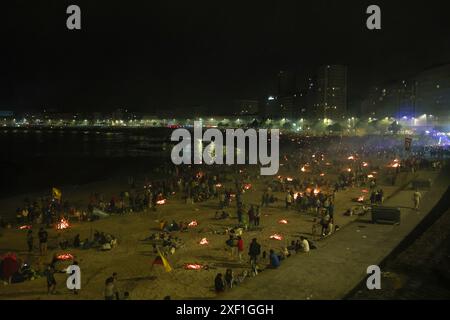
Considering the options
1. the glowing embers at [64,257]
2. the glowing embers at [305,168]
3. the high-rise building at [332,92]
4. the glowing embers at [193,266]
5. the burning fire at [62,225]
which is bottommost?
the glowing embers at [64,257]

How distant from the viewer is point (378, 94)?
14950 cm

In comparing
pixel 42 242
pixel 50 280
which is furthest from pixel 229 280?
pixel 42 242

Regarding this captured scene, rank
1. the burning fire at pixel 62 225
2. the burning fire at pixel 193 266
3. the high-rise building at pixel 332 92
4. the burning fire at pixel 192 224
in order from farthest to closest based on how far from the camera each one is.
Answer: the high-rise building at pixel 332 92 → the burning fire at pixel 62 225 → the burning fire at pixel 192 224 → the burning fire at pixel 193 266

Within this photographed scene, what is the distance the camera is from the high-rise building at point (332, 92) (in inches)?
6668

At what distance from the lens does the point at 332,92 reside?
17250 cm

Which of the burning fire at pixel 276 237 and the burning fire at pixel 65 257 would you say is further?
the burning fire at pixel 276 237

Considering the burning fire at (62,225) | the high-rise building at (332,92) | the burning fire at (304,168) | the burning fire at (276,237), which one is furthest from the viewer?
the high-rise building at (332,92)

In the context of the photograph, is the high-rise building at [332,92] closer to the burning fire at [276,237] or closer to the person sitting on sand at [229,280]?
the burning fire at [276,237]

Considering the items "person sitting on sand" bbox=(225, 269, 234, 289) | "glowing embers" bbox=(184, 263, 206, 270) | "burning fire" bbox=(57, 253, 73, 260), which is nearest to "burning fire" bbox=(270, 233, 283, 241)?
"glowing embers" bbox=(184, 263, 206, 270)

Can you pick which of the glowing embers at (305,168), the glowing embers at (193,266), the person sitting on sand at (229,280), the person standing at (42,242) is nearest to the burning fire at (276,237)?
the glowing embers at (193,266)

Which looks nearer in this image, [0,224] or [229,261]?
[229,261]

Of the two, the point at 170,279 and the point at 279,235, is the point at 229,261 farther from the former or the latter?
the point at 279,235
